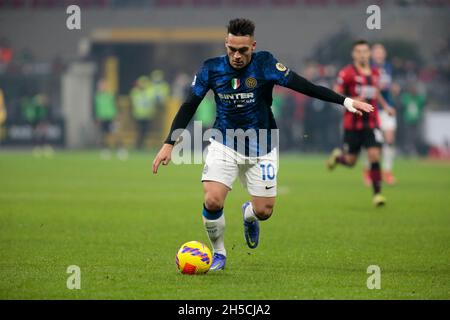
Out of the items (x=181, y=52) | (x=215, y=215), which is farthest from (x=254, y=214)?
(x=181, y=52)

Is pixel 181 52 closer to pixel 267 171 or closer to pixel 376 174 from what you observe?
pixel 376 174

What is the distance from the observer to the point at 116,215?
45.4 feet

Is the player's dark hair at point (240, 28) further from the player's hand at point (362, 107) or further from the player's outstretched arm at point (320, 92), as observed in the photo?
the player's hand at point (362, 107)

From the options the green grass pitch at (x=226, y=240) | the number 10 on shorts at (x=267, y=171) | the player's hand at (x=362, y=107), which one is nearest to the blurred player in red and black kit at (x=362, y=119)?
the green grass pitch at (x=226, y=240)

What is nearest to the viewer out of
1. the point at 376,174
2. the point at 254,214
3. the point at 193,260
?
the point at 193,260

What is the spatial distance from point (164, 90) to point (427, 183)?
1730cm

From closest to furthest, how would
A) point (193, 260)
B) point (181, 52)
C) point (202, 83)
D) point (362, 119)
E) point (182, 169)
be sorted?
point (193, 260)
point (202, 83)
point (362, 119)
point (182, 169)
point (181, 52)

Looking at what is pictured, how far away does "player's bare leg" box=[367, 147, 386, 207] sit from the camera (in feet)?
49.1

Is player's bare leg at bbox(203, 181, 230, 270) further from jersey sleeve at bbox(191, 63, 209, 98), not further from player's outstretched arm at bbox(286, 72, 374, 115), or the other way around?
player's outstretched arm at bbox(286, 72, 374, 115)

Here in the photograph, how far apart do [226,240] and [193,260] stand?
2718mm

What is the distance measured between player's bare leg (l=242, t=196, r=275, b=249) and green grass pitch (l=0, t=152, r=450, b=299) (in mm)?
196

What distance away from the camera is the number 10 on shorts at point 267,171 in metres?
9.19

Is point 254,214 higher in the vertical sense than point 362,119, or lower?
lower

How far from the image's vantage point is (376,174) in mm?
15031
